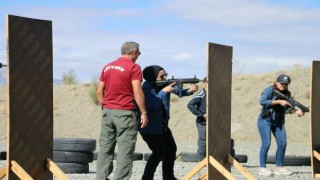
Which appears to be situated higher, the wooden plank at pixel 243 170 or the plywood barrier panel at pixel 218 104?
the plywood barrier panel at pixel 218 104

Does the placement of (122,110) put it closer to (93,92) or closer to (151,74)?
(151,74)

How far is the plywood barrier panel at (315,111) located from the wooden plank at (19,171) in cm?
716

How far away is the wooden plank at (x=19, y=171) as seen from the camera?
32.0 feet

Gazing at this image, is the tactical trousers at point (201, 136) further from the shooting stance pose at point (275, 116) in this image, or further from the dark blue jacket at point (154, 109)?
the dark blue jacket at point (154, 109)

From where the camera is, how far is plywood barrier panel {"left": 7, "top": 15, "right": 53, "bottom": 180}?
9.63m

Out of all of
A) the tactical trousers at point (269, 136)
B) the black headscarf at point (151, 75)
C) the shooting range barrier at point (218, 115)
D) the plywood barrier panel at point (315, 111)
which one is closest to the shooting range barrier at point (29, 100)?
the shooting range barrier at point (218, 115)

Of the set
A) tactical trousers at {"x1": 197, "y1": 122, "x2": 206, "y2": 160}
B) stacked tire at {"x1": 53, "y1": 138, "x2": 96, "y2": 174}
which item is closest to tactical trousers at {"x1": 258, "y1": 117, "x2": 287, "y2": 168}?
tactical trousers at {"x1": 197, "y1": 122, "x2": 206, "y2": 160}

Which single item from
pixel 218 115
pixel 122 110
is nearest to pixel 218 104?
pixel 218 115

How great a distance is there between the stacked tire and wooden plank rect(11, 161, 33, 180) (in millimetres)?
5667

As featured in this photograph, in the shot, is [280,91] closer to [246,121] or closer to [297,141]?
[297,141]

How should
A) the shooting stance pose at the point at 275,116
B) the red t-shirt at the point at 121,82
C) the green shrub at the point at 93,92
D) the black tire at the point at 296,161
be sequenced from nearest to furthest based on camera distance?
1. the red t-shirt at the point at 121,82
2. the shooting stance pose at the point at 275,116
3. the black tire at the point at 296,161
4. the green shrub at the point at 93,92

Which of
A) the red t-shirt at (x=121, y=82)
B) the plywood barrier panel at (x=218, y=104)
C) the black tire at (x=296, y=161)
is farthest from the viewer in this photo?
the black tire at (x=296, y=161)

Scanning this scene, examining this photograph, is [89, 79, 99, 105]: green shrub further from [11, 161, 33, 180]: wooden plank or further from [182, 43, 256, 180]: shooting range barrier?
[11, 161, 33, 180]: wooden plank

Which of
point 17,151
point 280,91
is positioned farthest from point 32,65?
point 280,91
